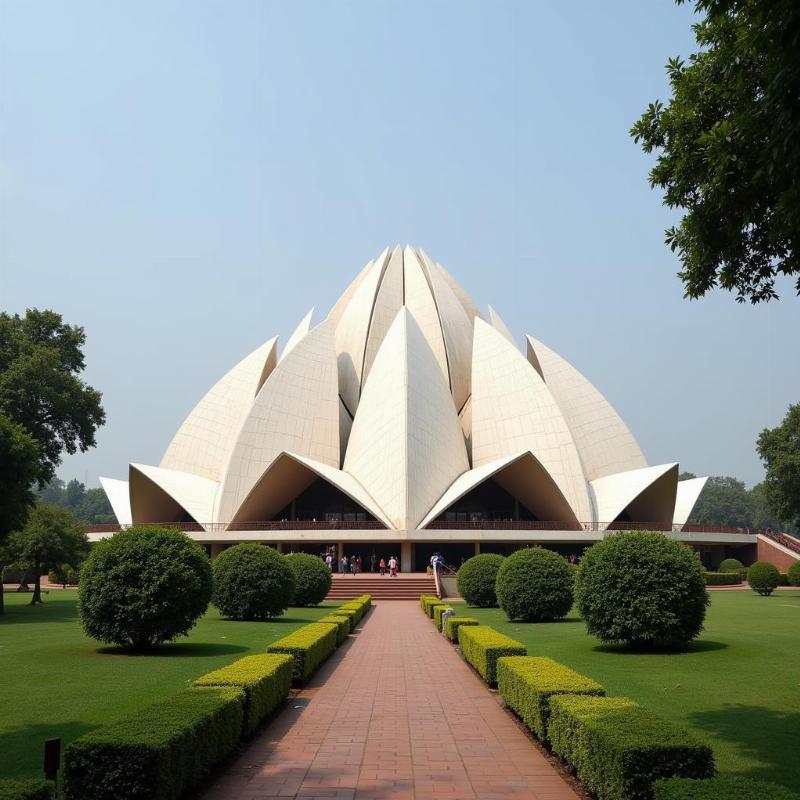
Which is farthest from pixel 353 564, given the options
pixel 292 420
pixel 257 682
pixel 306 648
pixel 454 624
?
pixel 257 682

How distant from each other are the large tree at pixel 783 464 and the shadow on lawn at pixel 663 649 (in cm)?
2235

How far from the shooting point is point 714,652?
1138cm

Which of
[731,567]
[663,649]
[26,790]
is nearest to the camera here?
[26,790]

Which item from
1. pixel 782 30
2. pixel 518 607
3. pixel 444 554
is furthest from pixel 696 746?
pixel 444 554

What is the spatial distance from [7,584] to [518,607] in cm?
3411

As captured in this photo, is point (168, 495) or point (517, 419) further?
point (168, 495)

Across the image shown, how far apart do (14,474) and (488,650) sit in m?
12.9

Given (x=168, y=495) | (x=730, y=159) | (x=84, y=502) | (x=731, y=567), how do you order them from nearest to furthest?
1. (x=730, y=159)
2. (x=731, y=567)
3. (x=168, y=495)
4. (x=84, y=502)

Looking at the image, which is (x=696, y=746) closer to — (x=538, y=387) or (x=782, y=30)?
(x=782, y=30)

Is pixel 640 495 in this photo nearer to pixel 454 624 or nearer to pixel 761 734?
pixel 454 624

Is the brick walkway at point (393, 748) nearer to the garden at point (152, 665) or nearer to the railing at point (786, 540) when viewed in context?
the garden at point (152, 665)

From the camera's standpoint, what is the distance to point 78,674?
9.53 metres

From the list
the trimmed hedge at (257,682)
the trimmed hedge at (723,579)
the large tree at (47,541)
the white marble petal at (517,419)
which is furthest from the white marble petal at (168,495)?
the trimmed hedge at (257,682)

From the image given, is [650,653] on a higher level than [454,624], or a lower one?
lower
